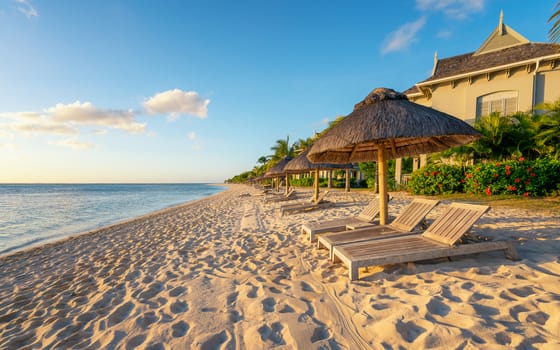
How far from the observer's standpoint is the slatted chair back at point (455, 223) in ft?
10.9

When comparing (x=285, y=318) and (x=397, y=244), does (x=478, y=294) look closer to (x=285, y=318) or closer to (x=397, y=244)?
(x=397, y=244)

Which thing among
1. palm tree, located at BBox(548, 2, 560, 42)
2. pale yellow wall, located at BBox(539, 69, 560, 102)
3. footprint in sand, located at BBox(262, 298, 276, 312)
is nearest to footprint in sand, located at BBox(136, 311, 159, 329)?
footprint in sand, located at BBox(262, 298, 276, 312)

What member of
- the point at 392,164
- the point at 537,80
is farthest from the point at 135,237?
the point at 392,164

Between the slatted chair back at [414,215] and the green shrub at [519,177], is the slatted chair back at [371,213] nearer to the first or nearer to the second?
the slatted chair back at [414,215]

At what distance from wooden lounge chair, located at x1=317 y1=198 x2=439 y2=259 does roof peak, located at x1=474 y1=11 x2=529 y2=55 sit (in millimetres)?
14536

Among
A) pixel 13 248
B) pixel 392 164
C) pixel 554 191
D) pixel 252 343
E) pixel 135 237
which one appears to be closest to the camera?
pixel 252 343

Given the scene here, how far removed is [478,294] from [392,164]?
67.8ft

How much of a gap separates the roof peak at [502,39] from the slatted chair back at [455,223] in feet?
49.1

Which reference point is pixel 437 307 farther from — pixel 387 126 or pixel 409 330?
pixel 387 126

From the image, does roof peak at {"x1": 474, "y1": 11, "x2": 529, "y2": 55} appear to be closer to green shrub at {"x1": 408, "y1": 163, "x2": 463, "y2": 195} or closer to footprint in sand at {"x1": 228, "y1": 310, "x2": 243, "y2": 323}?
green shrub at {"x1": 408, "y1": 163, "x2": 463, "y2": 195}

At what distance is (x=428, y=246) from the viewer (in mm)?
3365

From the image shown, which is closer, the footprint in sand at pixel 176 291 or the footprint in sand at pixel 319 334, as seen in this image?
the footprint in sand at pixel 319 334

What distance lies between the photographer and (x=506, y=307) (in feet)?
7.54

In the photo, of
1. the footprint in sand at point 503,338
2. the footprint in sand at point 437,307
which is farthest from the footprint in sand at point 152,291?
the footprint in sand at point 503,338
